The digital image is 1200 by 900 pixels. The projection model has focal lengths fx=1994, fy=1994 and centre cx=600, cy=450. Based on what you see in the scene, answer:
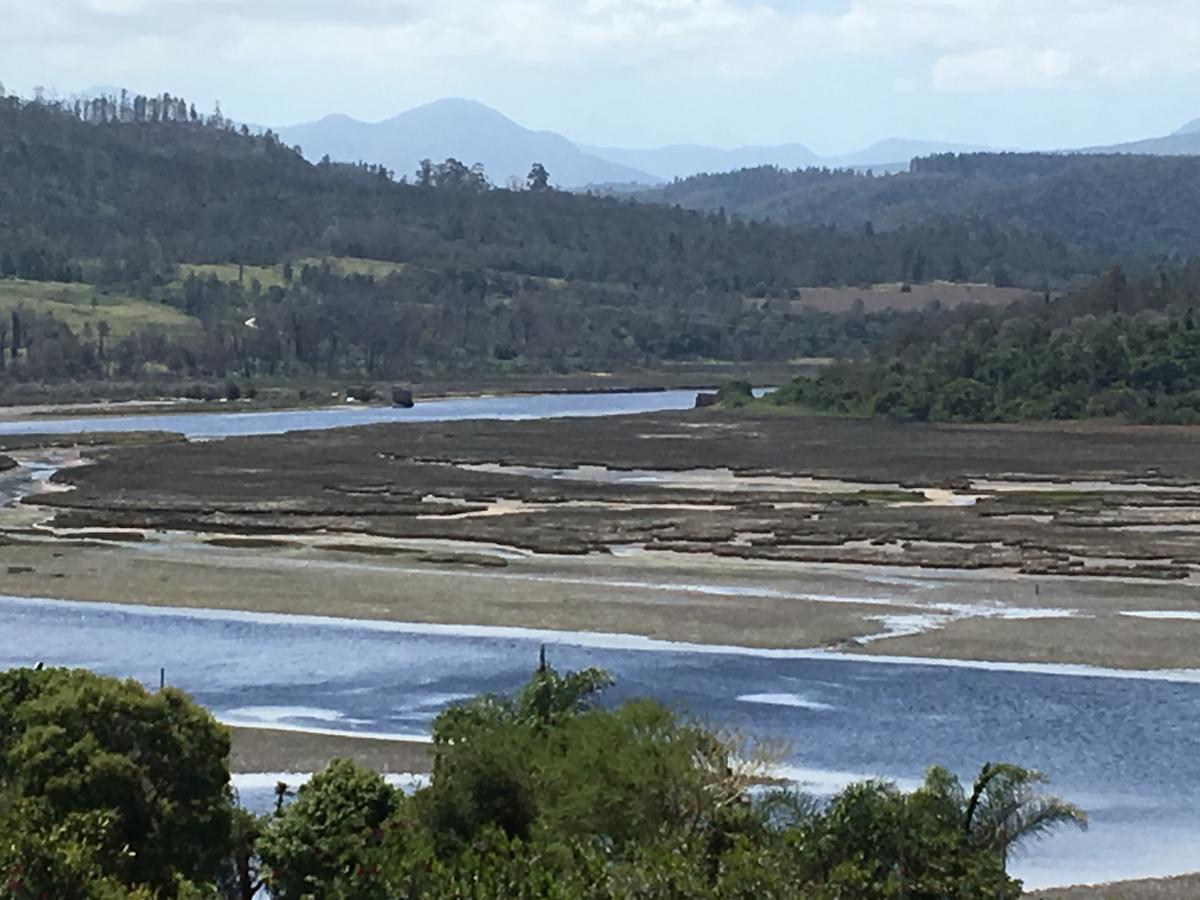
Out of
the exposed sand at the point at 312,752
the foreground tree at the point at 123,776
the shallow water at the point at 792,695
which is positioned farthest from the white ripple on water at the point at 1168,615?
the foreground tree at the point at 123,776

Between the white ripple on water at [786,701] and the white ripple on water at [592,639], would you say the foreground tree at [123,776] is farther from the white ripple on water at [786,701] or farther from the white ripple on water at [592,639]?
the white ripple on water at [592,639]

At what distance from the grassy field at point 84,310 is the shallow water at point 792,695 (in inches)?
5489

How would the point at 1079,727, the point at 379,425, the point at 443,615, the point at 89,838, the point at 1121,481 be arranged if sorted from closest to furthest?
the point at 89,838, the point at 1079,727, the point at 443,615, the point at 1121,481, the point at 379,425

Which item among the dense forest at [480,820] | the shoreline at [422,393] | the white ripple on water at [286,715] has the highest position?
the dense forest at [480,820]

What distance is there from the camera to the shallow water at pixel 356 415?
419ft

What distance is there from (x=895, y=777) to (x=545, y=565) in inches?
1117

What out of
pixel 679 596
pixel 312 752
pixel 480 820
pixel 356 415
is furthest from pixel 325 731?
pixel 356 415

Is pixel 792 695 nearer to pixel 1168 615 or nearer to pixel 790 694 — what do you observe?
pixel 790 694

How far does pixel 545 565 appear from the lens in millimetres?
59656

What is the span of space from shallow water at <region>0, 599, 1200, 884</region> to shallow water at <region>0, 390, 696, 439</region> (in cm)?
7244

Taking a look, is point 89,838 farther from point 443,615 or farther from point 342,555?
point 342,555

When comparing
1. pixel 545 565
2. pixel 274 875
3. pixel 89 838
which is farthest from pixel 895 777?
pixel 545 565

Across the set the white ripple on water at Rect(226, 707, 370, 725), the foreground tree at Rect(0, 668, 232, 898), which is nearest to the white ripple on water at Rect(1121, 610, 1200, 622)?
Result: the white ripple on water at Rect(226, 707, 370, 725)

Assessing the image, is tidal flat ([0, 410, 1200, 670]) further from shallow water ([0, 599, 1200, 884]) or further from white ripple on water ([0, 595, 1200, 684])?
shallow water ([0, 599, 1200, 884])
